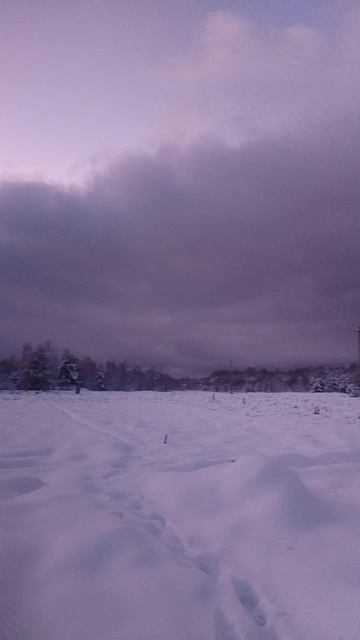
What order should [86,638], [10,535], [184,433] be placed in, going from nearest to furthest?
1. [86,638]
2. [10,535]
3. [184,433]

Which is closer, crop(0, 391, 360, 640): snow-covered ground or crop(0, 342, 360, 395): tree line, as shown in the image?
crop(0, 391, 360, 640): snow-covered ground

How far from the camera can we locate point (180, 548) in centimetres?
419

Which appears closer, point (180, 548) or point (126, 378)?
point (180, 548)

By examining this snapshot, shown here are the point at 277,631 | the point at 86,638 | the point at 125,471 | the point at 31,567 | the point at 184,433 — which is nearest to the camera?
the point at 86,638

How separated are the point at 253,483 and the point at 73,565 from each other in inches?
107

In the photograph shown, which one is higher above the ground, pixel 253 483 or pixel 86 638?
pixel 253 483

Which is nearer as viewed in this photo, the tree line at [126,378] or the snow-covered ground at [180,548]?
the snow-covered ground at [180,548]

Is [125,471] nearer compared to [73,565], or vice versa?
[73,565]

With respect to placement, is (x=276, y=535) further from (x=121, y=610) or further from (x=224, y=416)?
(x=224, y=416)

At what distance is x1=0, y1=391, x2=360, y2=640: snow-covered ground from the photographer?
2961 millimetres

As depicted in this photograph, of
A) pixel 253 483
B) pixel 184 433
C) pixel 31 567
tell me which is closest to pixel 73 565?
pixel 31 567

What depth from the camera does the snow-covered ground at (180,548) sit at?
296 centimetres

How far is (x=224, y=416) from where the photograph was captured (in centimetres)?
1553

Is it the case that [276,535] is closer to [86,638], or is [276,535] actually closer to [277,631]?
[277,631]
